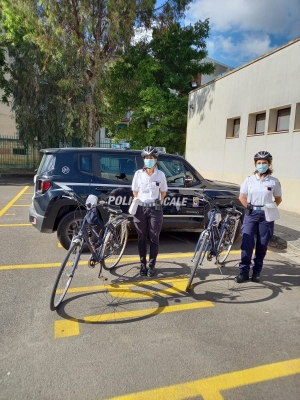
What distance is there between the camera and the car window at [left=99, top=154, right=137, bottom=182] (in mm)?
5224

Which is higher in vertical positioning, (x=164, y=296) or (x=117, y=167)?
(x=117, y=167)

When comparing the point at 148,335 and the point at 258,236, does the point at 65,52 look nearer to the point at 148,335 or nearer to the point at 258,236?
the point at 258,236

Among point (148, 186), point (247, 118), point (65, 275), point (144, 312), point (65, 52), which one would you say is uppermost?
point (65, 52)

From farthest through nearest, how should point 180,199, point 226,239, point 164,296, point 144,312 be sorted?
point 180,199 < point 226,239 < point 164,296 < point 144,312

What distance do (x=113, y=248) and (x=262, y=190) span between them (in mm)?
2255

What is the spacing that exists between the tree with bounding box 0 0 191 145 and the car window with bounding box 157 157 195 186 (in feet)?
40.7

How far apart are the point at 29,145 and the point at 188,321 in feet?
59.6

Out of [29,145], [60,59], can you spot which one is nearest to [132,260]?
[60,59]

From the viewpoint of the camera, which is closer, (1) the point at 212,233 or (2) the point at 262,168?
(2) the point at 262,168

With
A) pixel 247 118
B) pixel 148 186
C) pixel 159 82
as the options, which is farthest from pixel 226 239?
pixel 159 82

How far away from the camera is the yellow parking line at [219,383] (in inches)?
84.1

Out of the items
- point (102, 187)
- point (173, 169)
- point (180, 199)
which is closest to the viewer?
point (102, 187)

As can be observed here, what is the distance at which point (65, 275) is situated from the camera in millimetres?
3326

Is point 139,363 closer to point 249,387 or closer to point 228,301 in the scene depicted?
point 249,387
